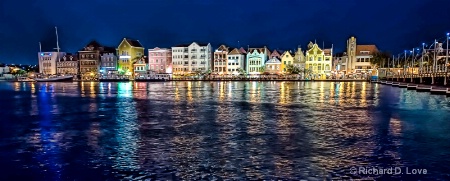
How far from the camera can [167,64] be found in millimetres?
138000

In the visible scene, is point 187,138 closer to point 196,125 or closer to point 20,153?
point 196,125

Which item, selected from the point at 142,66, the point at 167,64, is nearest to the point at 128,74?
the point at 142,66

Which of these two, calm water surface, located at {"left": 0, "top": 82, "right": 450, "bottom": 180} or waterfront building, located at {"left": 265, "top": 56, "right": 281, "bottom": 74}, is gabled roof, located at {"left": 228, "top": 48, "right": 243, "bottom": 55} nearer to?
waterfront building, located at {"left": 265, "top": 56, "right": 281, "bottom": 74}

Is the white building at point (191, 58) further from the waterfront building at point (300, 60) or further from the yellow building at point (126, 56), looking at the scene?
the waterfront building at point (300, 60)

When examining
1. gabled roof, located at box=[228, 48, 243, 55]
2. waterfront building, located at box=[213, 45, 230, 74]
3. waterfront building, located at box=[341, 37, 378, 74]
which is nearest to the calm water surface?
gabled roof, located at box=[228, 48, 243, 55]

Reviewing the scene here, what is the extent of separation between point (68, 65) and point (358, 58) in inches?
4326

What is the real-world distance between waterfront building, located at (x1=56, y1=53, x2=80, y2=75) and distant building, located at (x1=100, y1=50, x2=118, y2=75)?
11627 mm

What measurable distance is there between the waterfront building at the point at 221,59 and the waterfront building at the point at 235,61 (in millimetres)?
1318

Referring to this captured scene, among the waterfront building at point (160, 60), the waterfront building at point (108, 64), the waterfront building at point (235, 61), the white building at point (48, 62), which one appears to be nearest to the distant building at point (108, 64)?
the waterfront building at point (108, 64)

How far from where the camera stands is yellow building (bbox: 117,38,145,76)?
139 metres

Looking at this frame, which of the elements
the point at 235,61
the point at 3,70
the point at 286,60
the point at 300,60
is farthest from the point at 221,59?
the point at 3,70

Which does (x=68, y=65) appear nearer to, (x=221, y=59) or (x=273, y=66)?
(x=221, y=59)

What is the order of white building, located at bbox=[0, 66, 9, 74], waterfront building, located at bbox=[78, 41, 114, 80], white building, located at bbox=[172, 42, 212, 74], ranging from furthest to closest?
white building, located at bbox=[0, 66, 9, 74]
waterfront building, located at bbox=[78, 41, 114, 80]
white building, located at bbox=[172, 42, 212, 74]

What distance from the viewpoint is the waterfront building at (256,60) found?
127625 mm
